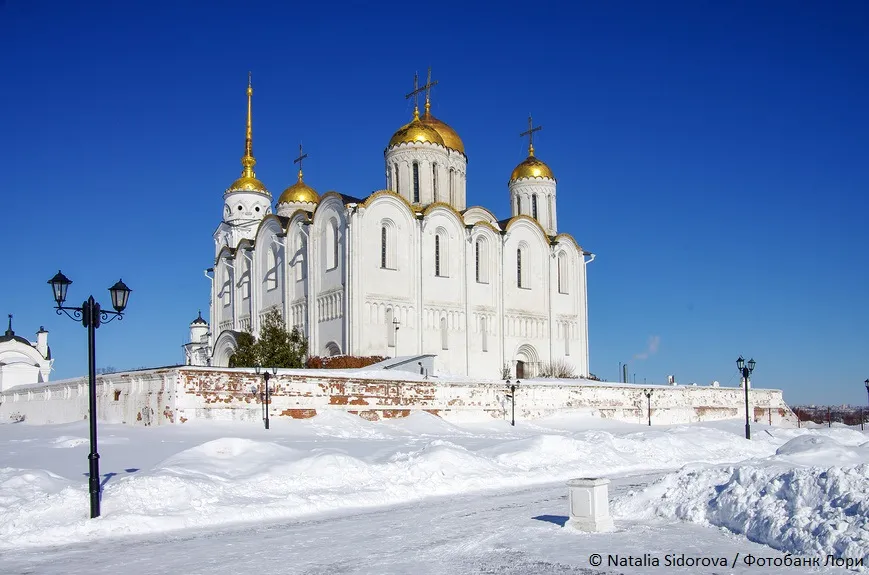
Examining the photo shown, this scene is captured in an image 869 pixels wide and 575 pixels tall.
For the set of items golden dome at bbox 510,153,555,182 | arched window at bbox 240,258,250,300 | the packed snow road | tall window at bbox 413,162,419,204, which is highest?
golden dome at bbox 510,153,555,182

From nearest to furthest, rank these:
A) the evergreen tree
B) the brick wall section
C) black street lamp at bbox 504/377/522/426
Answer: the brick wall section, black street lamp at bbox 504/377/522/426, the evergreen tree

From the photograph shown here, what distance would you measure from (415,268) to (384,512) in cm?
2844

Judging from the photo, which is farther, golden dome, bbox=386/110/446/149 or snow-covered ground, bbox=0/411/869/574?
golden dome, bbox=386/110/446/149

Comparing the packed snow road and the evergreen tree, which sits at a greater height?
the evergreen tree

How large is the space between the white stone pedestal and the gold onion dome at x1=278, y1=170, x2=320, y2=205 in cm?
4232

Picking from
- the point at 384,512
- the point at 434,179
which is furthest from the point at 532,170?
the point at 384,512

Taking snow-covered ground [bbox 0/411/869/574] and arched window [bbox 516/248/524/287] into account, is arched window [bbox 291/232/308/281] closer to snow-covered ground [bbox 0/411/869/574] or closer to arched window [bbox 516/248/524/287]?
arched window [bbox 516/248/524/287]

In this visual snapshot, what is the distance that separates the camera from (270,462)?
1553 cm

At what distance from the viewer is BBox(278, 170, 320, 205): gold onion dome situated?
5122 centimetres

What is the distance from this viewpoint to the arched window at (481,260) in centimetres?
4444

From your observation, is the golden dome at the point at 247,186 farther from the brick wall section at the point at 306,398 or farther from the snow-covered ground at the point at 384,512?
the snow-covered ground at the point at 384,512

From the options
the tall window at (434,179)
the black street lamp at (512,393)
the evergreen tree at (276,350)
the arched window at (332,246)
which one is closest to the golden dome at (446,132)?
the tall window at (434,179)

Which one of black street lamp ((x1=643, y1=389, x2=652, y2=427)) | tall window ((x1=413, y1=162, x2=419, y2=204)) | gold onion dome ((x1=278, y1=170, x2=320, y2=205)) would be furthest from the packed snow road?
gold onion dome ((x1=278, y1=170, x2=320, y2=205))

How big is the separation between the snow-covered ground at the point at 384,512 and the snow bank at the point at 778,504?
0.07ft
